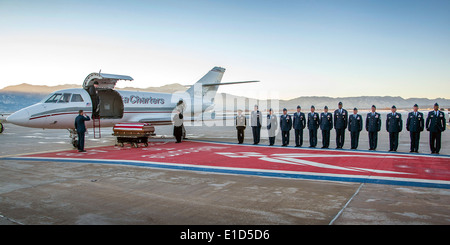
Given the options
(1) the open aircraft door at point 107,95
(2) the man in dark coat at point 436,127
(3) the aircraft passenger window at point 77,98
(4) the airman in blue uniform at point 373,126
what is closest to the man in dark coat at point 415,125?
(2) the man in dark coat at point 436,127

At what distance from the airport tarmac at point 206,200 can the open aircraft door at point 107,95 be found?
6.70 meters

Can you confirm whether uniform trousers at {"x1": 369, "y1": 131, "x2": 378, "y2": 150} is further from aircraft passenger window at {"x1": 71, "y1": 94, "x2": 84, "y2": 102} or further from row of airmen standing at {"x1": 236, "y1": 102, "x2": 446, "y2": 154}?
aircraft passenger window at {"x1": 71, "y1": 94, "x2": 84, "y2": 102}

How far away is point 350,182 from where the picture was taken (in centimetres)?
611

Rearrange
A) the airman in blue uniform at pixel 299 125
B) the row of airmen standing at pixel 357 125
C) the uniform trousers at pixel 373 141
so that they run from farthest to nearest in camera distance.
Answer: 1. the airman in blue uniform at pixel 299 125
2. the uniform trousers at pixel 373 141
3. the row of airmen standing at pixel 357 125

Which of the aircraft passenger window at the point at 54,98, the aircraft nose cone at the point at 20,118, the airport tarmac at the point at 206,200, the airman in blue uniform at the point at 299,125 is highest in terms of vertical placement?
the aircraft passenger window at the point at 54,98

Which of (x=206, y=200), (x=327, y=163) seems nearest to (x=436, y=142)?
(x=327, y=163)

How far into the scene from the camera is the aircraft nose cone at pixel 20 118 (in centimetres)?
1119

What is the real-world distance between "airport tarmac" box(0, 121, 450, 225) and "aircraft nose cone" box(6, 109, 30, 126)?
5096 millimetres

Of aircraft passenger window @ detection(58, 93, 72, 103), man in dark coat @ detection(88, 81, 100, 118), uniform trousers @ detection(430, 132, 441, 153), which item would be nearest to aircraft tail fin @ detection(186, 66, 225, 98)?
man in dark coat @ detection(88, 81, 100, 118)

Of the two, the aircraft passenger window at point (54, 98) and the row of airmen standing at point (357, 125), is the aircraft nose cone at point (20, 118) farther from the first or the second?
the row of airmen standing at point (357, 125)

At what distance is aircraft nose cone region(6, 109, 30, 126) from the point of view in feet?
36.7

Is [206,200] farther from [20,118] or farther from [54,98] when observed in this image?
[54,98]

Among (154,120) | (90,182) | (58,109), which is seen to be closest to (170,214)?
(90,182)
